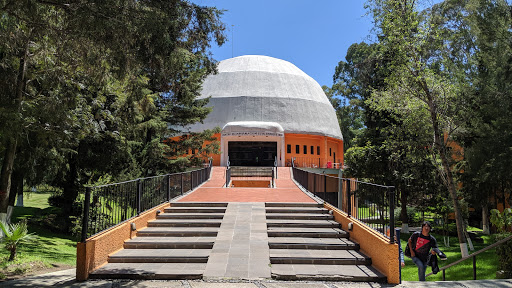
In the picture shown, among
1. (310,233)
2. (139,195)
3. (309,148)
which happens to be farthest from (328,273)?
(309,148)

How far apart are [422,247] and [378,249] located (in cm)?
100

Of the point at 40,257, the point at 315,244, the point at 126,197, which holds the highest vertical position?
the point at 126,197

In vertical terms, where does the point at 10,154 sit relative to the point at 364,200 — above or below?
above

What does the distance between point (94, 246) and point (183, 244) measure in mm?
1942

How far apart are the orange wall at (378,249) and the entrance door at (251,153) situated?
2475 cm

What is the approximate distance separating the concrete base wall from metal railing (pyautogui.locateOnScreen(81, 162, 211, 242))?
170 mm

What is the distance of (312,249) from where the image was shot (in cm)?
745

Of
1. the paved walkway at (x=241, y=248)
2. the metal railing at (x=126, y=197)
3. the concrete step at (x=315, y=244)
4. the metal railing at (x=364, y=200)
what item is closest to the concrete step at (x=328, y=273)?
the paved walkway at (x=241, y=248)

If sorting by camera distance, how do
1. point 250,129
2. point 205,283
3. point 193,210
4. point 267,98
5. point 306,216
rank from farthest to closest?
point 267,98
point 250,129
point 193,210
point 306,216
point 205,283

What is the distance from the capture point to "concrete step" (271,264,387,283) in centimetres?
584

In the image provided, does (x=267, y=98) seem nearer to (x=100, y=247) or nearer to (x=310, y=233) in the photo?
(x=310, y=233)

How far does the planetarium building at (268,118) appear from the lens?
32.2m

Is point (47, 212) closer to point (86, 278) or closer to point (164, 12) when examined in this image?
point (86, 278)

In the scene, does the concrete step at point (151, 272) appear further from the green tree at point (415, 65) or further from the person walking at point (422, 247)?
the green tree at point (415, 65)
